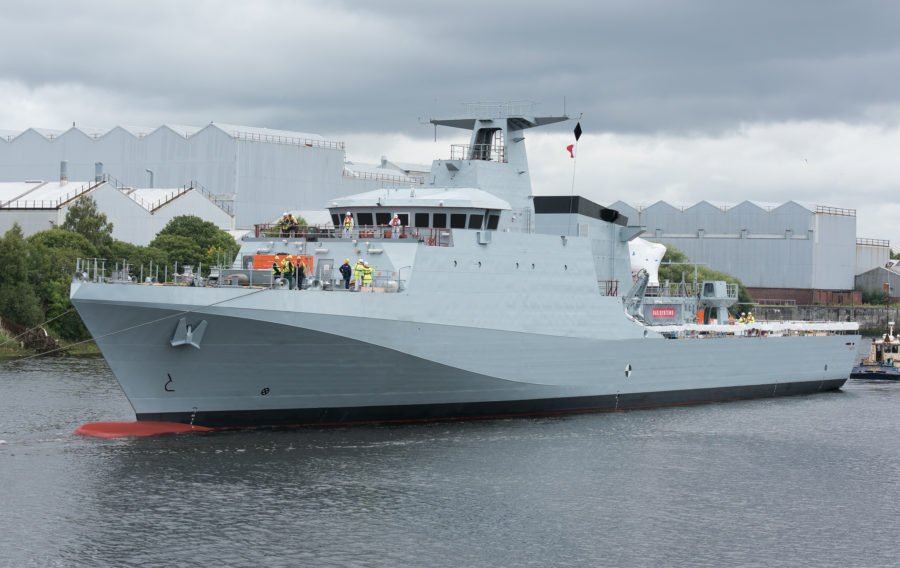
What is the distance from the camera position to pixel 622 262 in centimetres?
3328

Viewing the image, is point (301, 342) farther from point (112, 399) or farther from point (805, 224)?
point (805, 224)

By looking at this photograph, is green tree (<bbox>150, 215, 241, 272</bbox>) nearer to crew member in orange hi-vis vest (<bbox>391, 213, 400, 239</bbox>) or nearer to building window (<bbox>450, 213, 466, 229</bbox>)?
crew member in orange hi-vis vest (<bbox>391, 213, 400, 239</bbox>)

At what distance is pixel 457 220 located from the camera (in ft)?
86.0

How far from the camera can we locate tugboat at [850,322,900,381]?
45.6 meters

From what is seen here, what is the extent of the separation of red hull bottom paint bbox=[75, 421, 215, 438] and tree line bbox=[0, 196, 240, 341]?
678 inches

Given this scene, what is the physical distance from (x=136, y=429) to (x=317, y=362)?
13.8ft

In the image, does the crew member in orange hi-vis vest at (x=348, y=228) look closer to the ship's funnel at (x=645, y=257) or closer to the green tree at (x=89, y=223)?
the ship's funnel at (x=645, y=257)

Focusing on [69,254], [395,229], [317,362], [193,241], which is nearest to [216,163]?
[193,241]

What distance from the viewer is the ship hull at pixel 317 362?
72.1 ft

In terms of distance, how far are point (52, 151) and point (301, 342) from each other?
59.8 m

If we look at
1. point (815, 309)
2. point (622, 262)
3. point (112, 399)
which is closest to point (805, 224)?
point (815, 309)

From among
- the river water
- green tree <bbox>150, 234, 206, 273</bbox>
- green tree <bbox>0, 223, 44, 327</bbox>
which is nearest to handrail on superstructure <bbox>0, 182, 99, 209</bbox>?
green tree <bbox>150, 234, 206, 273</bbox>

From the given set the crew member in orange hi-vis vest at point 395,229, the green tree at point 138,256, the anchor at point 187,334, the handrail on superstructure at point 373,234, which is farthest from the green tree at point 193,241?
the anchor at point 187,334

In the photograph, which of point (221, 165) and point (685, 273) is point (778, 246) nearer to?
point (685, 273)
